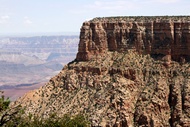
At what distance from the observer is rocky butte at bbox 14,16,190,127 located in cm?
8850

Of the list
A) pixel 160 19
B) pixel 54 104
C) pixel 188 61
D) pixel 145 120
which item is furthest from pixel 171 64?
pixel 54 104

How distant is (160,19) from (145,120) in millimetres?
27641

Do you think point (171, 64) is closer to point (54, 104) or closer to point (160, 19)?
point (160, 19)

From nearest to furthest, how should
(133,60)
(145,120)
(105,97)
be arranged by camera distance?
(145,120) < (105,97) < (133,60)

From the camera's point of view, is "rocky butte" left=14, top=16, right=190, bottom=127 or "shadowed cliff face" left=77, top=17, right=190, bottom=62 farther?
"shadowed cliff face" left=77, top=17, right=190, bottom=62

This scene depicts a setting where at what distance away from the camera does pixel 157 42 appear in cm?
9975

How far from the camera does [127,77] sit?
9581cm

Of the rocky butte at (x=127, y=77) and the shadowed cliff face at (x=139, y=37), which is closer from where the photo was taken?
the rocky butte at (x=127, y=77)

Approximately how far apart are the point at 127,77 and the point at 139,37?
11.4 m

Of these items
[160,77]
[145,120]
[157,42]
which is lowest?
[145,120]

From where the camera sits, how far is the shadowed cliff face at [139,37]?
9675 cm

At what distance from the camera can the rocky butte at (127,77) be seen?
88.5 meters

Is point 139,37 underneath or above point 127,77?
above

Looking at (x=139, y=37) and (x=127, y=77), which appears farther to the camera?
(x=139, y=37)
